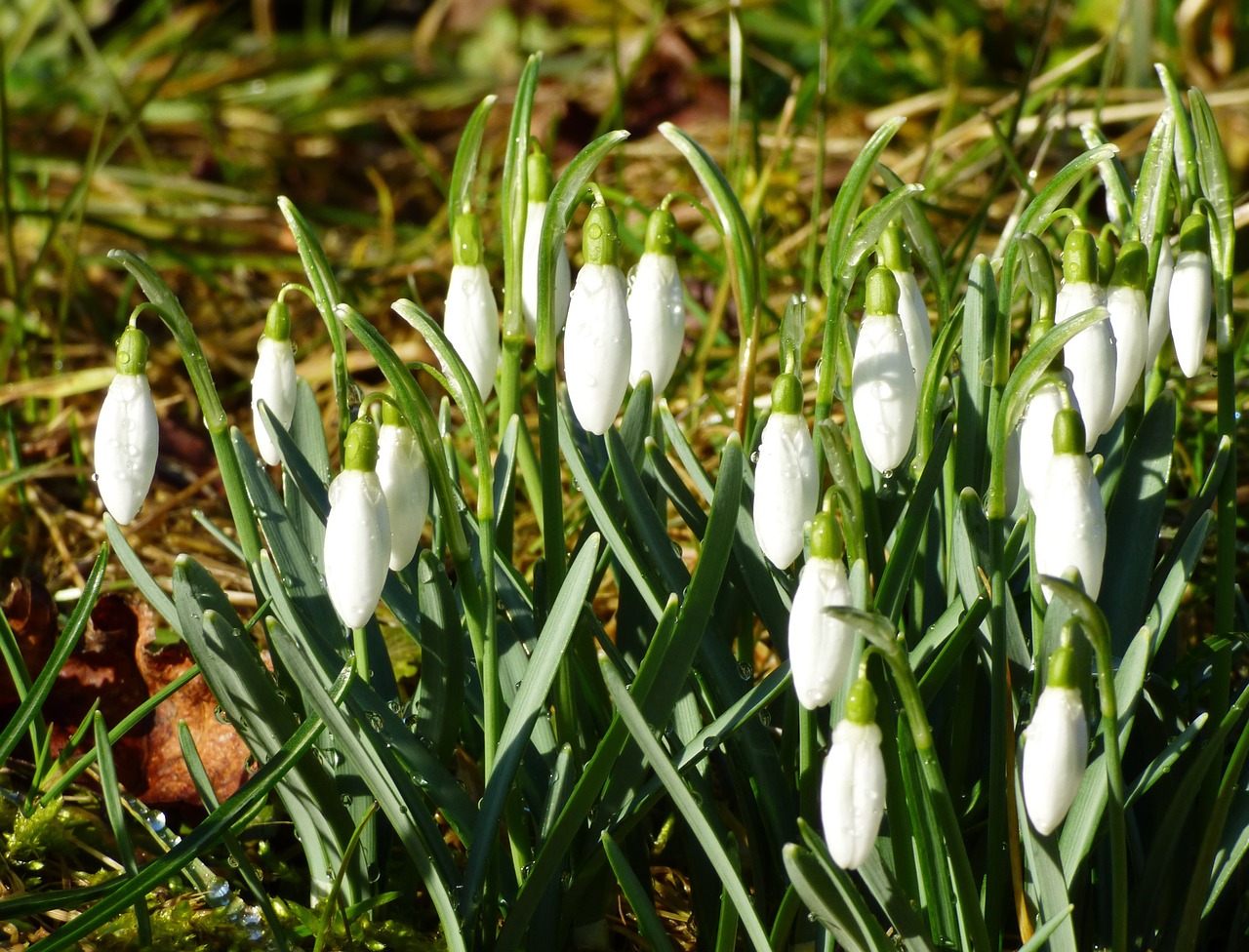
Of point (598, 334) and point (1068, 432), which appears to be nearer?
point (1068, 432)

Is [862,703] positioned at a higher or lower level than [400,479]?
lower

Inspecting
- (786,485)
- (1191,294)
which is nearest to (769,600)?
(786,485)

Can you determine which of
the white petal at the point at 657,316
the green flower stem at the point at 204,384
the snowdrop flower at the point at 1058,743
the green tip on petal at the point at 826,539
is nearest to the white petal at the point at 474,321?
the white petal at the point at 657,316

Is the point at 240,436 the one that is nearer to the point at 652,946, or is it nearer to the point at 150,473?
the point at 150,473

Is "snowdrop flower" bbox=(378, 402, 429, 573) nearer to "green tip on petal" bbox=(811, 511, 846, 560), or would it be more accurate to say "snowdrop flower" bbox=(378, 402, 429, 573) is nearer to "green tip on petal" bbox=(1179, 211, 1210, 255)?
"green tip on petal" bbox=(811, 511, 846, 560)

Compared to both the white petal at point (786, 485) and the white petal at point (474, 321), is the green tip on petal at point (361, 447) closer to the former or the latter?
the white petal at point (474, 321)

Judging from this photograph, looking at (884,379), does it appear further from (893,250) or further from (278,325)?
(278,325)

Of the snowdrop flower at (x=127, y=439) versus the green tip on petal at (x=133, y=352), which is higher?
the green tip on petal at (x=133, y=352)
